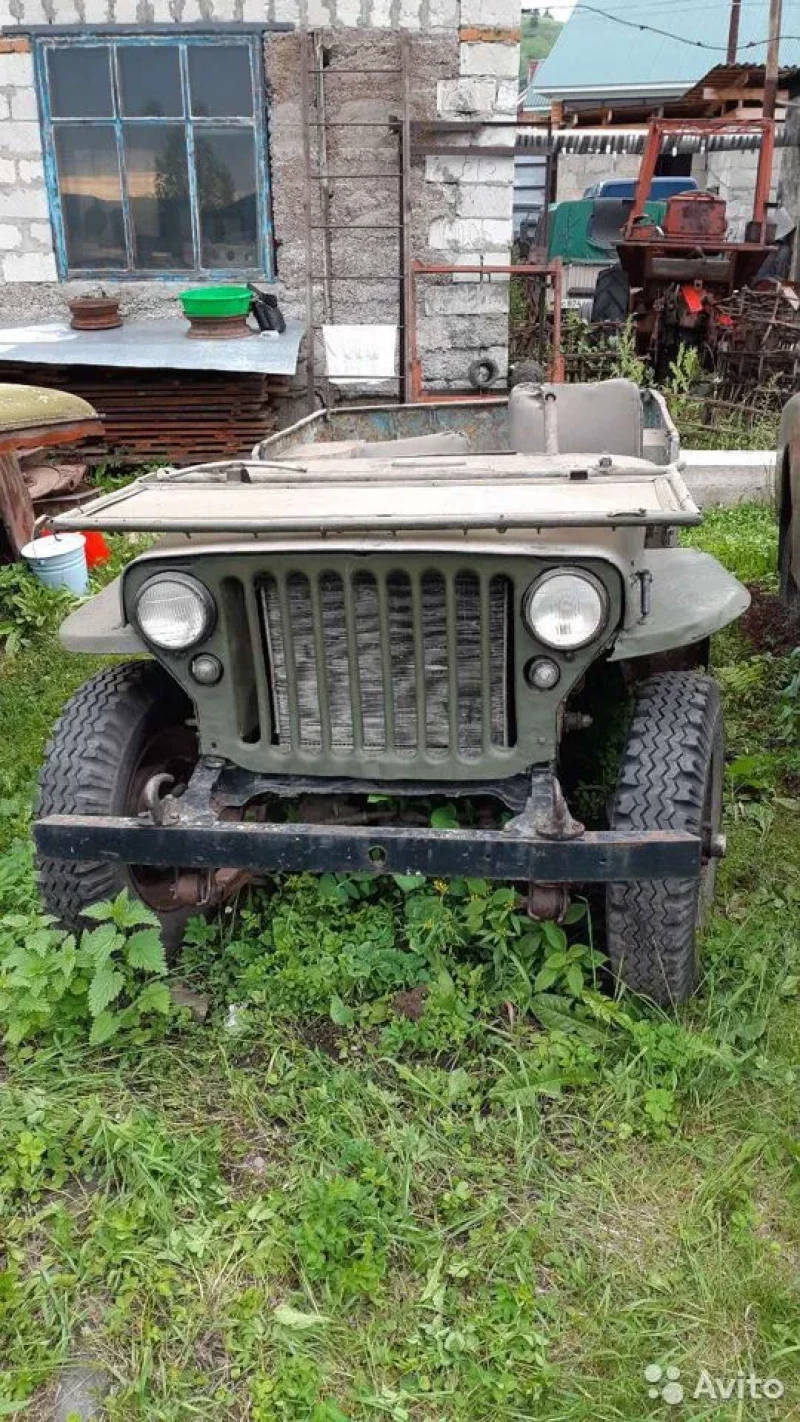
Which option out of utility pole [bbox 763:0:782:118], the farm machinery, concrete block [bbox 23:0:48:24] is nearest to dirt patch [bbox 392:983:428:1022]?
concrete block [bbox 23:0:48:24]

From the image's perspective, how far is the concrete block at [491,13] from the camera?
8.61 m

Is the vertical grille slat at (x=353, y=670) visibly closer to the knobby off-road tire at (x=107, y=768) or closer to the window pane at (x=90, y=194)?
the knobby off-road tire at (x=107, y=768)

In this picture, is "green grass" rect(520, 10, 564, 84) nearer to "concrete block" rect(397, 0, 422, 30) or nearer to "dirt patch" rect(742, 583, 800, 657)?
"concrete block" rect(397, 0, 422, 30)

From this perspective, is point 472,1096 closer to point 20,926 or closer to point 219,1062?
point 219,1062

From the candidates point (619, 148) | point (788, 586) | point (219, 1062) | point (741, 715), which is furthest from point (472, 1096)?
point (619, 148)

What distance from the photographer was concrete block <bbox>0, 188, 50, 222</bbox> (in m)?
9.16

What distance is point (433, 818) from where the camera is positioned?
341 centimetres

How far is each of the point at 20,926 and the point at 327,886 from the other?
33.5 inches

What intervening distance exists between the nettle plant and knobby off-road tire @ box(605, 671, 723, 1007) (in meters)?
1.19

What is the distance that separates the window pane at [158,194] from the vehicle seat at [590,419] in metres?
5.24

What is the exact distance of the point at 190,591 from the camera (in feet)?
10.2

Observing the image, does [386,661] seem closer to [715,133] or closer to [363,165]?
[363,165]

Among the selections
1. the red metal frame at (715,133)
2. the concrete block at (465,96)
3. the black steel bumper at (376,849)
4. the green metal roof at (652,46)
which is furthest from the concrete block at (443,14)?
the green metal roof at (652,46)

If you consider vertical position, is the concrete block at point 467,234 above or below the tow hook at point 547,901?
above
